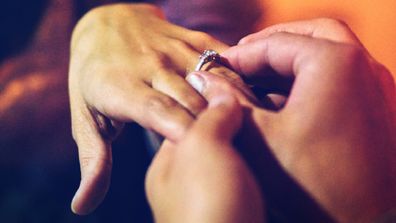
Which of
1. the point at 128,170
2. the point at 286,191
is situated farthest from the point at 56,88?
the point at 286,191

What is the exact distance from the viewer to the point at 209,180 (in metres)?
0.46

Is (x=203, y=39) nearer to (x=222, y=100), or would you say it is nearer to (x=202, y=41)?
(x=202, y=41)

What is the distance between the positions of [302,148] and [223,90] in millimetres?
125

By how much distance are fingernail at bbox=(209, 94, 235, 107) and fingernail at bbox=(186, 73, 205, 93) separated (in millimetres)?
55

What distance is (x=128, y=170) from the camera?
0.72m

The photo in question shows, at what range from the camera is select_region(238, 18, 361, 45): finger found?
63 centimetres

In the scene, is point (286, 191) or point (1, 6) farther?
point (1, 6)

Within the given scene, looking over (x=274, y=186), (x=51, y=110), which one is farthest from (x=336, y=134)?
(x=51, y=110)

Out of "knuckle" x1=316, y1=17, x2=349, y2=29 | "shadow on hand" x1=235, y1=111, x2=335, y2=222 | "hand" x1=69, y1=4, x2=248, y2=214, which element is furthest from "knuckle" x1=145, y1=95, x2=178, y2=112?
"knuckle" x1=316, y1=17, x2=349, y2=29

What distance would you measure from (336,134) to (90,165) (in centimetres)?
36

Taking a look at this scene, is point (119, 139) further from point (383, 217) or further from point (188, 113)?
point (383, 217)

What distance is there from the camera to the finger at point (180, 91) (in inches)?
23.3

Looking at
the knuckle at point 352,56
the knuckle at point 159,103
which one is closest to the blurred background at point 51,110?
the knuckle at point 159,103

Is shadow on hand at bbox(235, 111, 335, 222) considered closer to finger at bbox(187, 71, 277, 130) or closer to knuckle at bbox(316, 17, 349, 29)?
finger at bbox(187, 71, 277, 130)
